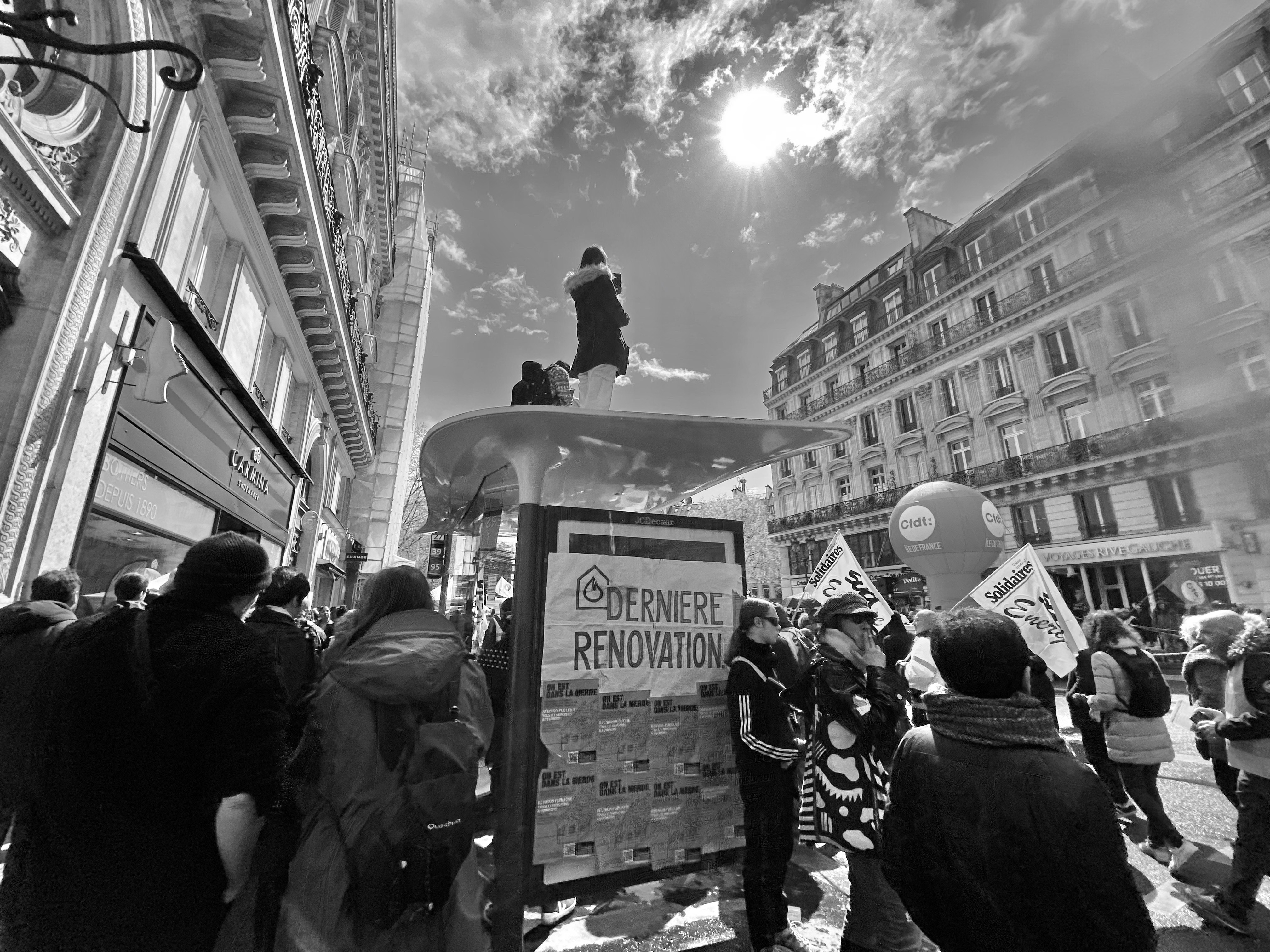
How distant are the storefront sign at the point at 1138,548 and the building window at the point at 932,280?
45.8 ft

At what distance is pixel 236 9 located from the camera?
6012 millimetres

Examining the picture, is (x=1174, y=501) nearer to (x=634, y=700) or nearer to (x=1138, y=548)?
(x=1138, y=548)

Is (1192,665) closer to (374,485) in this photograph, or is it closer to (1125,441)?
(1125,441)

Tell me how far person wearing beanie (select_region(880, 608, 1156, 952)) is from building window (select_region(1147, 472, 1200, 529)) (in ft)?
75.2

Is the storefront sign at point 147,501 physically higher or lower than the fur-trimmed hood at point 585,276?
lower

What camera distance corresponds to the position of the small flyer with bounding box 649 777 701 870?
2994 mm

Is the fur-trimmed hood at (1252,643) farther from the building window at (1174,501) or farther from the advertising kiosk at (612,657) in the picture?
the building window at (1174,501)

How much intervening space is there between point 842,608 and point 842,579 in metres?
4.45

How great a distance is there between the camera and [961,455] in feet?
83.7

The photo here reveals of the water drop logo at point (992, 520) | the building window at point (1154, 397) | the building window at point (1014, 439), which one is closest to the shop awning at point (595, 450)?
the water drop logo at point (992, 520)

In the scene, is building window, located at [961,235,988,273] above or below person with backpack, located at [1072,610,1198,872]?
above

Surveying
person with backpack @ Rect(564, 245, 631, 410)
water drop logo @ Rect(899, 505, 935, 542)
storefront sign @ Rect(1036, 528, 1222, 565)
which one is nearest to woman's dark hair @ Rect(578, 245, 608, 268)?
person with backpack @ Rect(564, 245, 631, 410)

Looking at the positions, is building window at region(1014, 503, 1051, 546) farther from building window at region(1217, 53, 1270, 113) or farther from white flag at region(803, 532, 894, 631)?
white flag at region(803, 532, 894, 631)

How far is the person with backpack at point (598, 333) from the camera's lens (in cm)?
355
